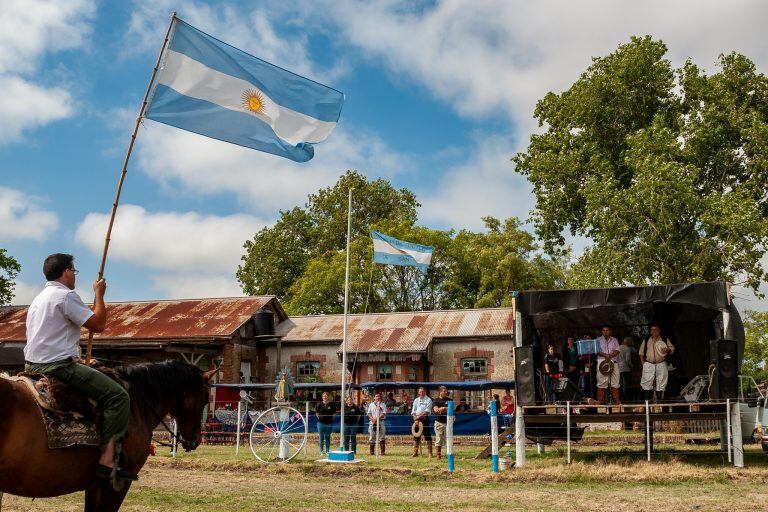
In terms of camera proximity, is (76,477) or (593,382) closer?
(76,477)

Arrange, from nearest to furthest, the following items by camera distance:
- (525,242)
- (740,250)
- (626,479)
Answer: (626,479)
(740,250)
(525,242)

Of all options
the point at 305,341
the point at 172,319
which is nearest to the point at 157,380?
the point at 305,341

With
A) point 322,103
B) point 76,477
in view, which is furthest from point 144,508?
point 322,103

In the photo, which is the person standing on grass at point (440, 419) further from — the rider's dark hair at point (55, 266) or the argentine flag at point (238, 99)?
the rider's dark hair at point (55, 266)

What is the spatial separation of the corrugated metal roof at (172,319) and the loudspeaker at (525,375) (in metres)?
18.7

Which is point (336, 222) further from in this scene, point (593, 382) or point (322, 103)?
point (322, 103)

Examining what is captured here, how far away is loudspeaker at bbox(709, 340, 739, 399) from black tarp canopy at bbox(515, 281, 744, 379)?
0.79m

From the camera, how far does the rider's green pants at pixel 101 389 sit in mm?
6102

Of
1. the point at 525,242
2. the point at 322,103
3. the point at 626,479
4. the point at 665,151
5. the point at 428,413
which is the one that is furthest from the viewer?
the point at 525,242

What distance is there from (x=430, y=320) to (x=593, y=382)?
16709 millimetres

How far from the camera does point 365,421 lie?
2519 cm

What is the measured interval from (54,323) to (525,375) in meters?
12.2

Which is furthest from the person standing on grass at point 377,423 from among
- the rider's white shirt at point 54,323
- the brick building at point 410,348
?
the rider's white shirt at point 54,323

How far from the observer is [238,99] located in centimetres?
1041
